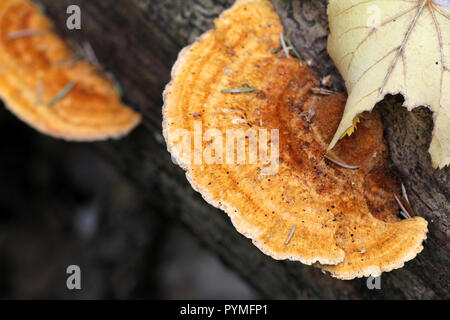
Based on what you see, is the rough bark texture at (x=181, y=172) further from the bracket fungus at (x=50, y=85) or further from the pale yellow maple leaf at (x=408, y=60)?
the pale yellow maple leaf at (x=408, y=60)

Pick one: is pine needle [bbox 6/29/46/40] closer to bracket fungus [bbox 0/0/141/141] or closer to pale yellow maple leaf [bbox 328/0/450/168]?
bracket fungus [bbox 0/0/141/141]

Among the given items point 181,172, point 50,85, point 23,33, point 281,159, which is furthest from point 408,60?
point 23,33

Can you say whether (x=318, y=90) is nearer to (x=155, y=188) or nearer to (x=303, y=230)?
(x=303, y=230)

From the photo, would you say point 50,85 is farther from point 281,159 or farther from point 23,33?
point 281,159
